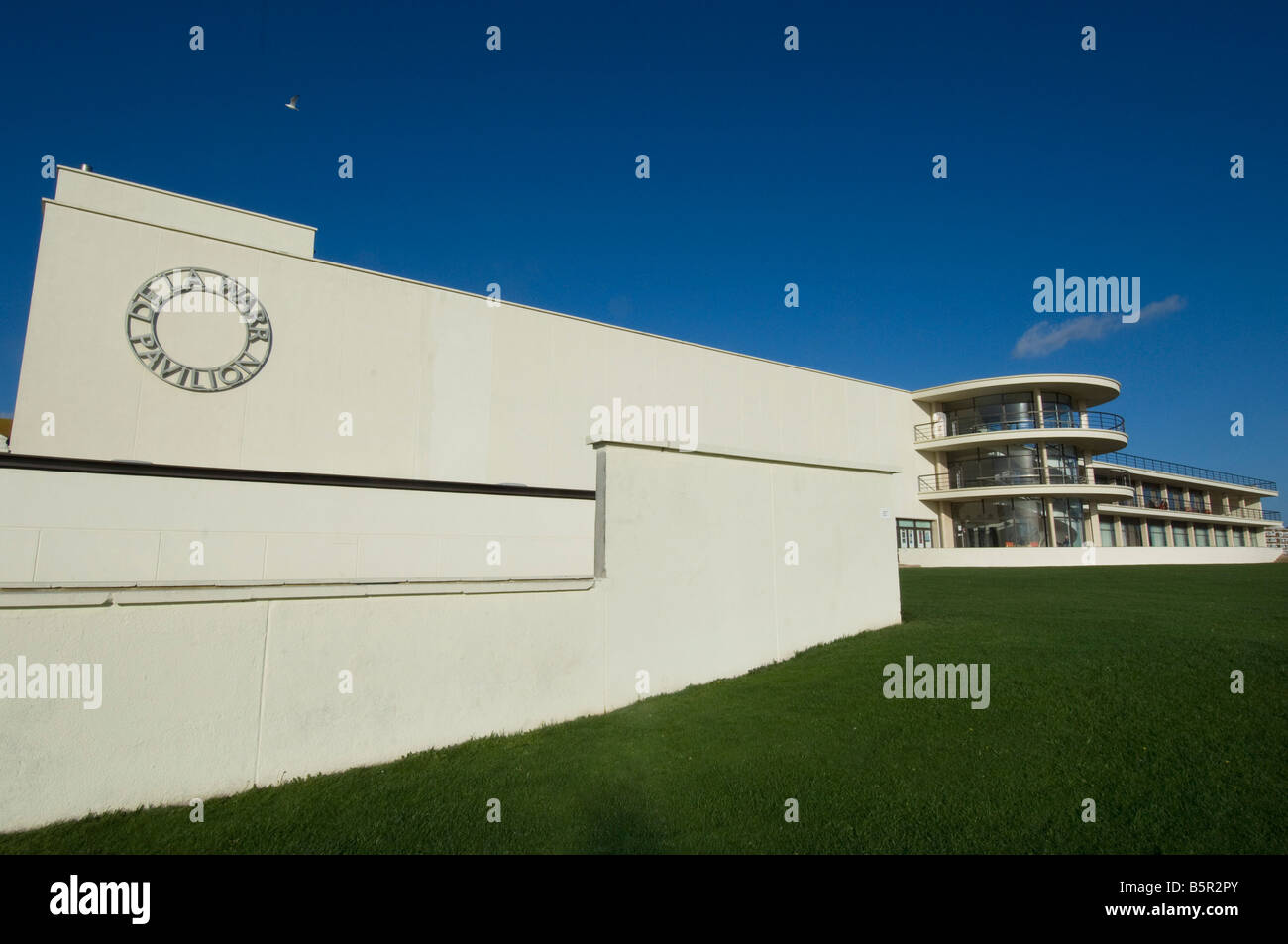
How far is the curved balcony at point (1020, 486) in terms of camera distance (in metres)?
35.7

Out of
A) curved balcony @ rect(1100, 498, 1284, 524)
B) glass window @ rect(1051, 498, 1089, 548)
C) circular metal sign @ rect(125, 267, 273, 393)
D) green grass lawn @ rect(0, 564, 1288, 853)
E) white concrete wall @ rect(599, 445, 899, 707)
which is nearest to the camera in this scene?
green grass lawn @ rect(0, 564, 1288, 853)

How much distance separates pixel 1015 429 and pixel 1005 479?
3.11 m

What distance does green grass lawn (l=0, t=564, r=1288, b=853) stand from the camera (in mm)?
3914

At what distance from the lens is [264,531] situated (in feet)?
43.3

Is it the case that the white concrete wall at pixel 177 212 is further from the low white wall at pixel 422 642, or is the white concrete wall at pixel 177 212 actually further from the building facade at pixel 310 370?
the low white wall at pixel 422 642

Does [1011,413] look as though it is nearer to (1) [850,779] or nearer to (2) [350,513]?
(2) [350,513]

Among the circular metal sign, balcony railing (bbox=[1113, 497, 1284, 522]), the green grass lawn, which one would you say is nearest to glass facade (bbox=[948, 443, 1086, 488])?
balcony railing (bbox=[1113, 497, 1284, 522])

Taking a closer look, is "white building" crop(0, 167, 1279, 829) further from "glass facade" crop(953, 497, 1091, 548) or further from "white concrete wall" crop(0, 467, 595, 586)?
"glass facade" crop(953, 497, 1091, 548)

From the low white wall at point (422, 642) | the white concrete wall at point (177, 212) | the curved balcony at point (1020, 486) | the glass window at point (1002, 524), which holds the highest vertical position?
the white concrete wall at point (177, 212)

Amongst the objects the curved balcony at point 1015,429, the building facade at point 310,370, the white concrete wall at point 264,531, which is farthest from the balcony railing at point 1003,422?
the white concrete wall at point 264,531

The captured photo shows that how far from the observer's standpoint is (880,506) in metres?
9.88

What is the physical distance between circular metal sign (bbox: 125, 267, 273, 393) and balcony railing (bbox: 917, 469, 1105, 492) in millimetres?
35326

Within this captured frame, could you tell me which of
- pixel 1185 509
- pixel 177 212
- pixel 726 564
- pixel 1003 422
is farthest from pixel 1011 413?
pixel 177 212
